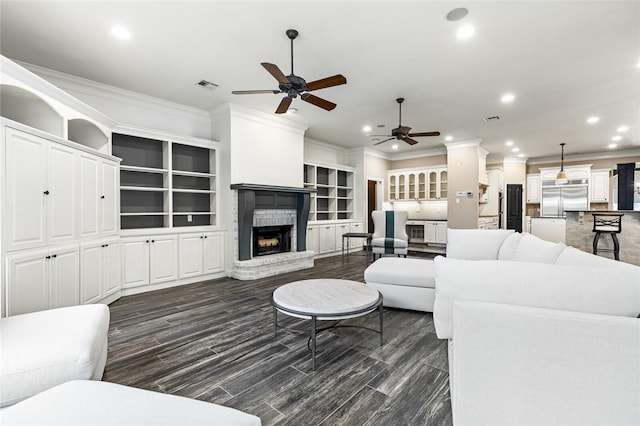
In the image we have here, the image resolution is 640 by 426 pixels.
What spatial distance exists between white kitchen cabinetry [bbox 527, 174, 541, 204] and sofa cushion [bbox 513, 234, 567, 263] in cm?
872

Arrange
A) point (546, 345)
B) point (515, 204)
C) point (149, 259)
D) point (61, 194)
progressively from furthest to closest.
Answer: point (515, 204)
point (149, 259)
point (61, 194)
point (546, 345)

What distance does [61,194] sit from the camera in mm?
2961

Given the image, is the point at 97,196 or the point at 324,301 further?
the point at 97,196

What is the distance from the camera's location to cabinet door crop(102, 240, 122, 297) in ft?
12.0

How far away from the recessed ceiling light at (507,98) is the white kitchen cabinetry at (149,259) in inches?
233

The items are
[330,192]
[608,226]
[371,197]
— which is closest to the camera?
[608,226]

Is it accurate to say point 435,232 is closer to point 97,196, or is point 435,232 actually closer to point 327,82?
point 327,82

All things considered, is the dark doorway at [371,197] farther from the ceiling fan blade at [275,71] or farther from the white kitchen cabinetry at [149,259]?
the ceiling fan blade at [275,71]

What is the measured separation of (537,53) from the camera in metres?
3.47

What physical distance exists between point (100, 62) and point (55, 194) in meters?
1.90

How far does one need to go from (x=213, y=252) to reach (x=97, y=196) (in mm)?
2006

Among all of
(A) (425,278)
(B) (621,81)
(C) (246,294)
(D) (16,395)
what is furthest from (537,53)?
(D) (16,395)

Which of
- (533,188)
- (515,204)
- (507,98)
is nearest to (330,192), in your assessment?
(507,98)

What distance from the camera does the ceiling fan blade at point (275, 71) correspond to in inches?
113
